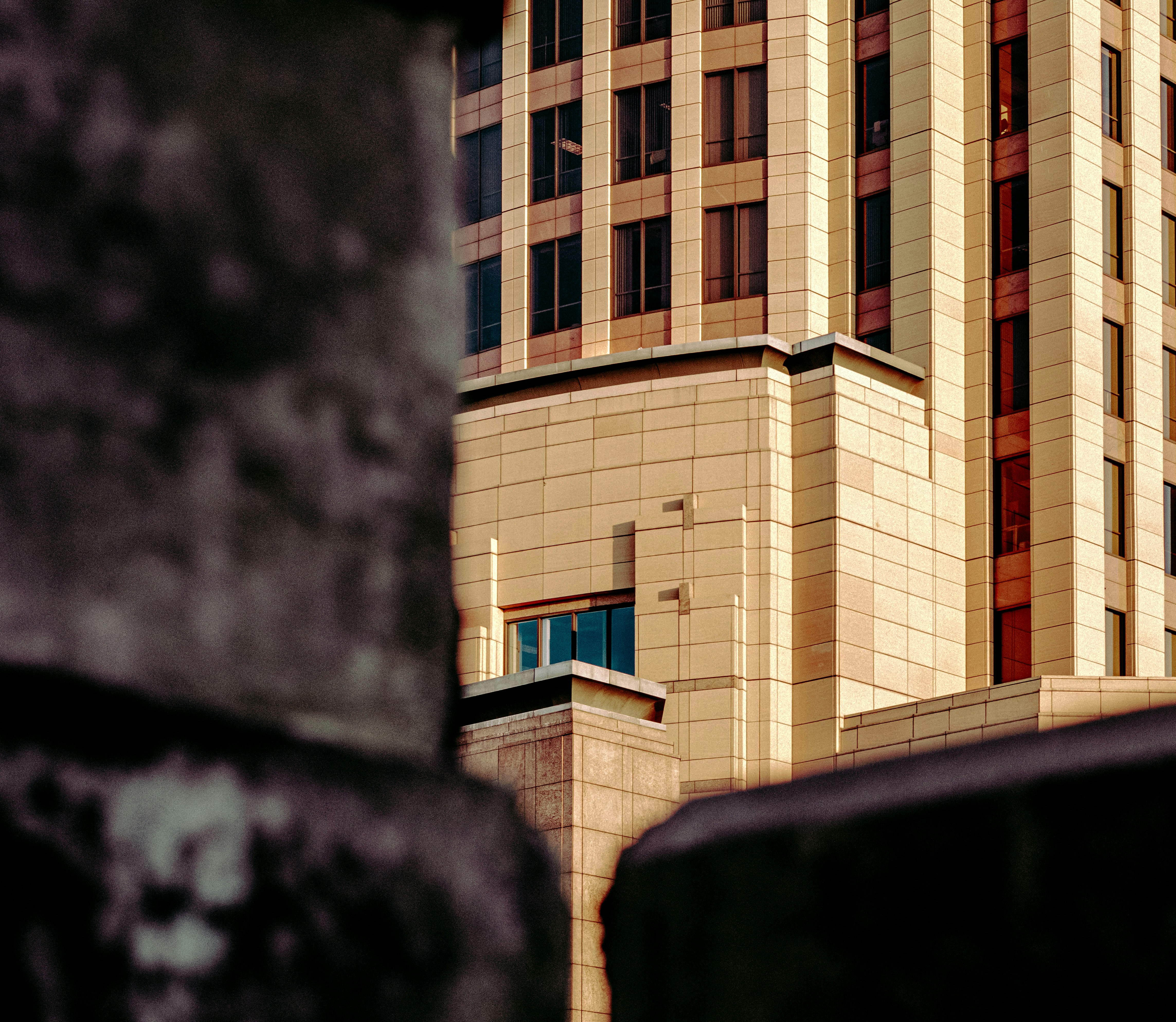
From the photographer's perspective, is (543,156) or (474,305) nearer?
(543,156)

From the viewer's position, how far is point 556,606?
115ft

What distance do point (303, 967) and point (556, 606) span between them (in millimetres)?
33988

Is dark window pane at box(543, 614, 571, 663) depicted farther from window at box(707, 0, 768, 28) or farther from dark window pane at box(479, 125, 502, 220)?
window at box(707, 0, 768, 28)

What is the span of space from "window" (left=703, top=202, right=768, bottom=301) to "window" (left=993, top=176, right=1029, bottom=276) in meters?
4.51

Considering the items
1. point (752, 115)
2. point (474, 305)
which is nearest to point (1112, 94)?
point (752, 115)

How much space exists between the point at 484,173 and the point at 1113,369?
14474 mm

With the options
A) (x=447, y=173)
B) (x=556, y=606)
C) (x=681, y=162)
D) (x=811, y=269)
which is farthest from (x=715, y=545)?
(x=447, y=173)

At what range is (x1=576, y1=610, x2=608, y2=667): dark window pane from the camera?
3422 centimetres

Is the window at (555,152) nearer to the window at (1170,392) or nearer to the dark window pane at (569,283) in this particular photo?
the dark window pane at (569,283)

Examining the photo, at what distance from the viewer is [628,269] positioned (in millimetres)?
39062

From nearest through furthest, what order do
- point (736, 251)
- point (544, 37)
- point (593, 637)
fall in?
point (593, 637) < point (736, 251) < point (544, 37)

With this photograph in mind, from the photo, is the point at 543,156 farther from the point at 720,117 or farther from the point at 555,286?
the point at 720,117

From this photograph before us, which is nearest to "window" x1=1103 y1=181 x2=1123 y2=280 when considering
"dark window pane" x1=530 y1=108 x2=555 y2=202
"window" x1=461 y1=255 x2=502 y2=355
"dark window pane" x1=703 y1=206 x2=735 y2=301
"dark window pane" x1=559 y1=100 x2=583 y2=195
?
"dark window pane" x1=703 y1=206 x2=735 y2=301

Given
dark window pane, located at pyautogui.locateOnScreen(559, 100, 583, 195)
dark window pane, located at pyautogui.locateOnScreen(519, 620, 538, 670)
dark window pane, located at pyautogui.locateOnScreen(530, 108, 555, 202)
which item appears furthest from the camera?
dark window pane, located at pyautogui.locateOnScreen(530, 108, 555, 202)
